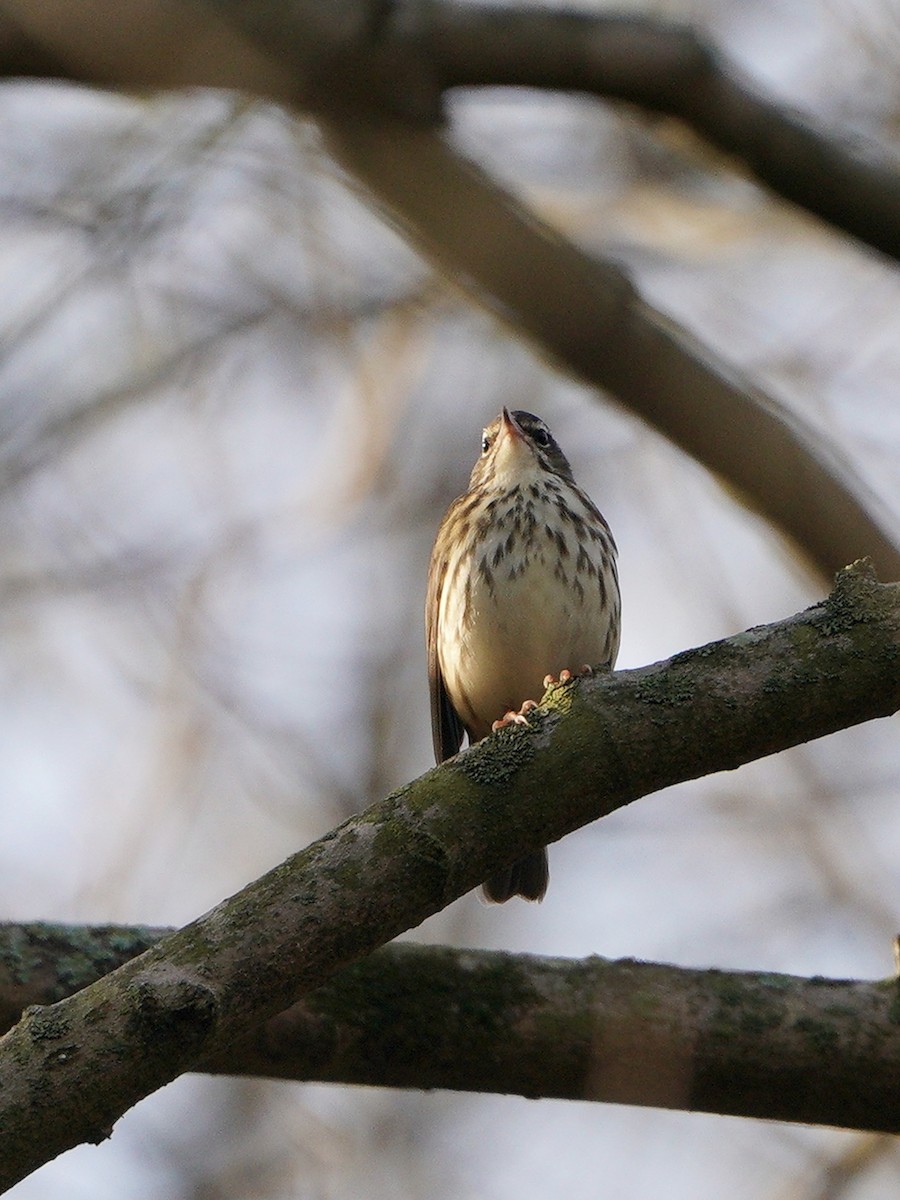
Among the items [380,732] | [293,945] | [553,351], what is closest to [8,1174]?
[293,945]

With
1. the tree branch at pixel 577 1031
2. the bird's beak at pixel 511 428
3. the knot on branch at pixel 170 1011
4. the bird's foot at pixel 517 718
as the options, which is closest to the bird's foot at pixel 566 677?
the bird's foot at pixel 517 718

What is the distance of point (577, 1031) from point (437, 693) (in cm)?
261

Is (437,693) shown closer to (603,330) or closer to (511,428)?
(511,428)

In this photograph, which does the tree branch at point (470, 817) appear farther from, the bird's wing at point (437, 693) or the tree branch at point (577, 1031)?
the bird's wing at point (437, 693)

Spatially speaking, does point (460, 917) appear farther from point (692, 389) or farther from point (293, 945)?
point (293, 945)

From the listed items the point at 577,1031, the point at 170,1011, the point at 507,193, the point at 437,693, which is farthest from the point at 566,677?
the point at 437,693

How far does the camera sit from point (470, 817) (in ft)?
9.83

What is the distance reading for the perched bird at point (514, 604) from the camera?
579 centimetres

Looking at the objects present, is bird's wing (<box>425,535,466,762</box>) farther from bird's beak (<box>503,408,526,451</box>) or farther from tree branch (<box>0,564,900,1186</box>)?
tree branch (<box>0,564,900,1186</box>)

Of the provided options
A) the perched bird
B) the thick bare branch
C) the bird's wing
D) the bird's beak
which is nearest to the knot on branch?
the thick bare branch

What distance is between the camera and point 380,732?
8633mm

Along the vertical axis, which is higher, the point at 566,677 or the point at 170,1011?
the point at 566,677

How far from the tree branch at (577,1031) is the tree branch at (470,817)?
3.19 ft

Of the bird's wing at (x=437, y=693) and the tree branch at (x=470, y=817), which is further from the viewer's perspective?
the bird's wing at (x=437, y=693)
